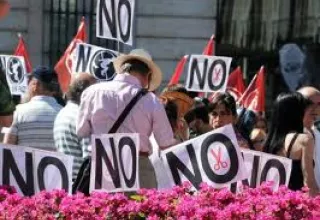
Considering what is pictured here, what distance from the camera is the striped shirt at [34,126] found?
9.45 m

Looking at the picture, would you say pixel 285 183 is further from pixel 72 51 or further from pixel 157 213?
pixel 72 51

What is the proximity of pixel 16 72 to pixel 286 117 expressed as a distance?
680 cm

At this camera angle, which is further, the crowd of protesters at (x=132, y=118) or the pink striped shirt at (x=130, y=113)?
the pink striped shirt at (x=130, y=113)

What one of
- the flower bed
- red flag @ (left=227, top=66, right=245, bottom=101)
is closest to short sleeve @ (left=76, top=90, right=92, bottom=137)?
the flower bed

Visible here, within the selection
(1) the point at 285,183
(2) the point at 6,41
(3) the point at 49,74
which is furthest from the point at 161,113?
(2) the point at 6,41

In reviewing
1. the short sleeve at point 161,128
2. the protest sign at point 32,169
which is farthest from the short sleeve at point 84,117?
the protest sign at point 32,169

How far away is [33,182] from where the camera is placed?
7.15m

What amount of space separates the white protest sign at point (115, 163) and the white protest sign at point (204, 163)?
22 centimetres

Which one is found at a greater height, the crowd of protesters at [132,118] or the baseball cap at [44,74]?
the baseball cap at [44,74]

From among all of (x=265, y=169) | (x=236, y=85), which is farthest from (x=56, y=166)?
(x=236, y=85)

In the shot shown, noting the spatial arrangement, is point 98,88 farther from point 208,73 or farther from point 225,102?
point 208,73

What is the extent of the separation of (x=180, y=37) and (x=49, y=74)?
9453 mm

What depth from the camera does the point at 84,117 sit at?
27.7 ft

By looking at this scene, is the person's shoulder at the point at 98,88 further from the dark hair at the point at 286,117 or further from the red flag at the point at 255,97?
the red flag at the point at 255,97
